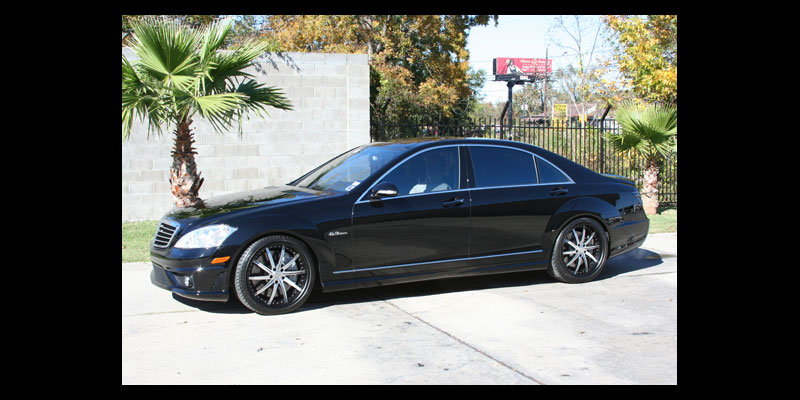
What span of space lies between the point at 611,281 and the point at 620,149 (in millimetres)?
6728

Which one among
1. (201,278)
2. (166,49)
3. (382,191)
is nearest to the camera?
(201,278)

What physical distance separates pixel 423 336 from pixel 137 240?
6.29 metres

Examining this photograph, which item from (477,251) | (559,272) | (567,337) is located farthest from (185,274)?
(559,272)

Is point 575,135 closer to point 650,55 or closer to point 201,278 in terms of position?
point 650,55

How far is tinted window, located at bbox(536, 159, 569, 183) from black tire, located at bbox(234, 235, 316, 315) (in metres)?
2.63

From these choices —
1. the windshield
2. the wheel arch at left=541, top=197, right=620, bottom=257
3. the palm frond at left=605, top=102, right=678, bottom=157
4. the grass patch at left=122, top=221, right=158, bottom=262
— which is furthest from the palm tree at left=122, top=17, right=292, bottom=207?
the palm frond at left=605, top=102, right=678, bottom=157

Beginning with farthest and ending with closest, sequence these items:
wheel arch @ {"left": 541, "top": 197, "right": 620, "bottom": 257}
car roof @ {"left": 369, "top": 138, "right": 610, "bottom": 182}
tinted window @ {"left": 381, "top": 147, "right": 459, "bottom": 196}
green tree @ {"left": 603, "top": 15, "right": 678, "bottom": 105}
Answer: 1. green tree @ {"left": 603, "top": 15, "right": 678, "bottom": 105}
2. wheel arch @ {"left": 541, "top": 197, "right": 620, "bottom": 257}
3. car roof @ {"left": 369, "top": 138, "right": 610, "bottom": 182}
4. tinted window @ {"left": 381, "top": 147, "right": 459, "bottom": 196}

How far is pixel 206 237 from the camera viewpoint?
5.79 m

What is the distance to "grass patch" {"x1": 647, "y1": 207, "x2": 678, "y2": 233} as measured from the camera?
1123 cm

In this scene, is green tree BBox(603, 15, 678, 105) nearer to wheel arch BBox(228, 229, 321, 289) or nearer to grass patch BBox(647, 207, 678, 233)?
grass patch BBox(647, 207, 678, 233)

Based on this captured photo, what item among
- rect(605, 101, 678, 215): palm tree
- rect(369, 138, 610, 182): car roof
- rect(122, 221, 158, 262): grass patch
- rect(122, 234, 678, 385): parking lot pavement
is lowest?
rect(122, 234, 678, 385): parking lot pavement

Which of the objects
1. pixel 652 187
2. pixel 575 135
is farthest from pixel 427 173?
pixel 575 135

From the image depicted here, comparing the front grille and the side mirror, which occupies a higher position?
the side mirror
